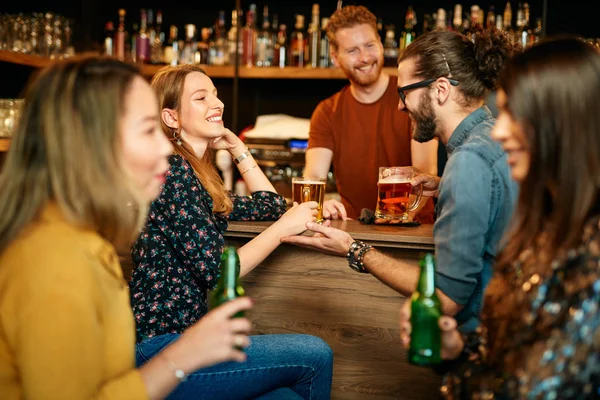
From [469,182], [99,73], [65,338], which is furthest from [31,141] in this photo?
[469,182]

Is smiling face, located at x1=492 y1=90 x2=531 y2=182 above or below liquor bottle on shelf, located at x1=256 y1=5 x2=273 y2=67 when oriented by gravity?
below

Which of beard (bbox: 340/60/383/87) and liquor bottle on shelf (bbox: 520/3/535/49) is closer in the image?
beard (bbox: 340/60/383/87)

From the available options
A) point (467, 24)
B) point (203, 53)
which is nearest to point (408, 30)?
point (467, 24)

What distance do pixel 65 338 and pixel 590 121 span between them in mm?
887

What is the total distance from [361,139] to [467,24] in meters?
1.04

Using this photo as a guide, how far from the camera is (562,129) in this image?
1188 millimetres

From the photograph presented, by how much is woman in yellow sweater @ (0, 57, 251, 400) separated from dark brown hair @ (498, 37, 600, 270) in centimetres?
53

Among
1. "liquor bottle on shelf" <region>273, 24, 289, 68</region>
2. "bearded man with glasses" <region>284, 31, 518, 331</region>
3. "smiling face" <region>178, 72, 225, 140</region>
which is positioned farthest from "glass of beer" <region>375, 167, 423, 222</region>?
"liquor bottle on shelf" <region>273, 24, 289, 68</region>

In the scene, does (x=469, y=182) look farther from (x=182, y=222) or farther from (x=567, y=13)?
(x=567, y=13)

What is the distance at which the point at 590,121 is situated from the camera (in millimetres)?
1186

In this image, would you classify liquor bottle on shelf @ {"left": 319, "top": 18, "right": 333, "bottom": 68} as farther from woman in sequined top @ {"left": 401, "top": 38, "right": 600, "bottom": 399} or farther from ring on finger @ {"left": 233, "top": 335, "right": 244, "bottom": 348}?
ring on finger @ {"left": 233, "top": 335, "right": 244, "bottom": 348}

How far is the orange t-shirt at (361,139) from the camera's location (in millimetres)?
3385

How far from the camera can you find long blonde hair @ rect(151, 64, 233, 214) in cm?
214

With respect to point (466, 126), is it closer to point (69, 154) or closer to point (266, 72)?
point (69, 154)
